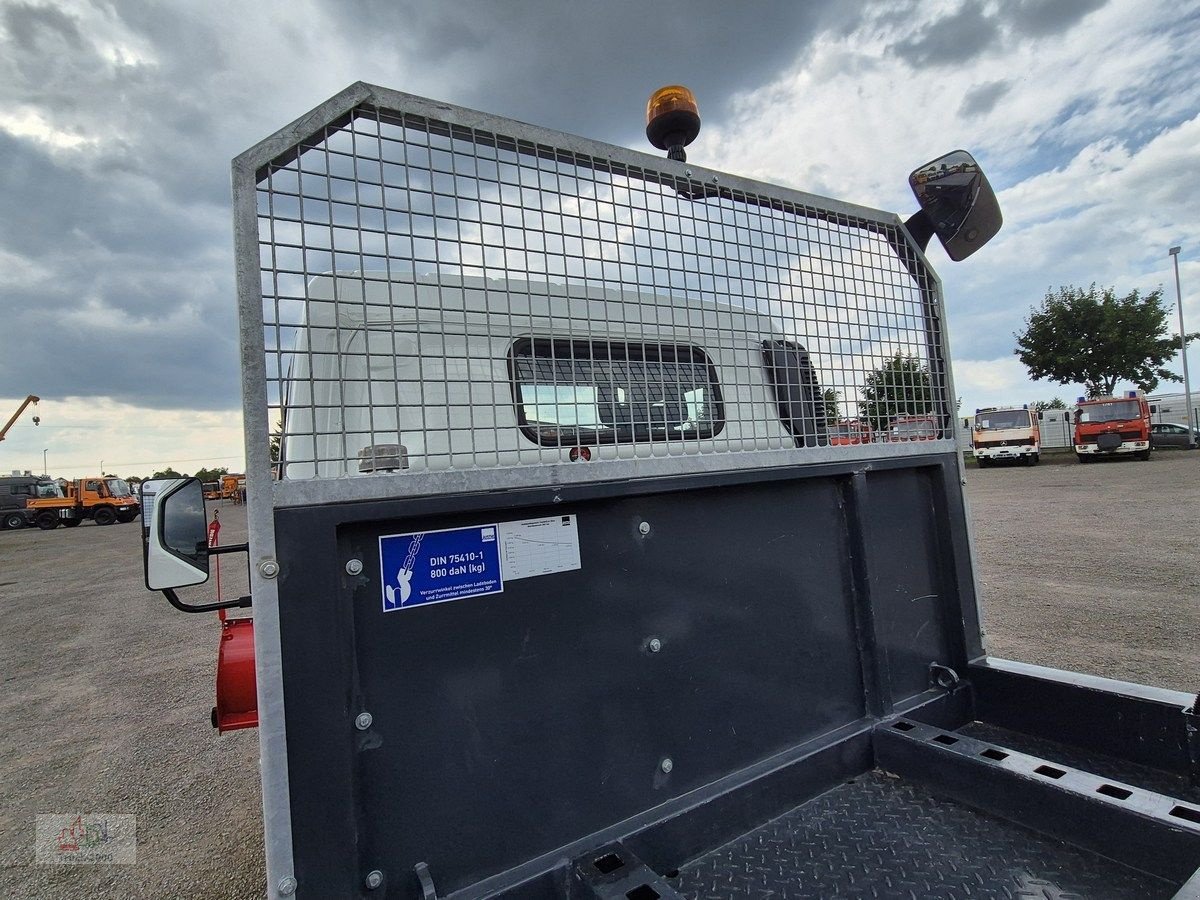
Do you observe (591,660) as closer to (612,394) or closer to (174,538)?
(612,394)

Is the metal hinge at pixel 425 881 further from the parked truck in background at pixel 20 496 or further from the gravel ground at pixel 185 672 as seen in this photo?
the parked truck in background at pixel 20 496

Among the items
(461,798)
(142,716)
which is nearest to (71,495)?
(142,716)

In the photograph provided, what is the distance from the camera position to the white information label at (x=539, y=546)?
151 cm

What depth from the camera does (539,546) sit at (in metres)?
1.55

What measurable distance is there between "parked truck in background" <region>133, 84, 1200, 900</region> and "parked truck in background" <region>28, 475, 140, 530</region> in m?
36.3

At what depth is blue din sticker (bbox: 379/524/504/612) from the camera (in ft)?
4.51

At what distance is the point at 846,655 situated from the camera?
208 centimetres

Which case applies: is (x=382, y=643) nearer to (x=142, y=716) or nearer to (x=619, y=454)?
(x=619, y=454)

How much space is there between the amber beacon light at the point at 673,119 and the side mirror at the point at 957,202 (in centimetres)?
90

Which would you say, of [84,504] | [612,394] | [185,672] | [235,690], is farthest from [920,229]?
[84,504]

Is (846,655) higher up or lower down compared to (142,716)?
higher up

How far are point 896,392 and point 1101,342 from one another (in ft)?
107

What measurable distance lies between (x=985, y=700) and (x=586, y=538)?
5.41 feet

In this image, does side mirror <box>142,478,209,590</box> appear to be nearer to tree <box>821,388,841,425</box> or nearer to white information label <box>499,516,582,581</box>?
white information label <box>499,516,582,581</box>
